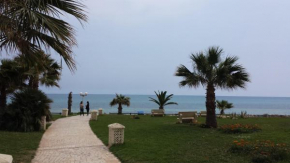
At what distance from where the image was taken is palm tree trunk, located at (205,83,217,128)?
1616cm

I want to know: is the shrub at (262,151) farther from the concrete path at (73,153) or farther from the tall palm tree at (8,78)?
the tall palm tree at (8,78)

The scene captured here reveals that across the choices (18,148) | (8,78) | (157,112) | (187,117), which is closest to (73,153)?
(18,148)

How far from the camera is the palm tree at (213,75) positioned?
15.9 metres

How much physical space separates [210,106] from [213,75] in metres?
1.83

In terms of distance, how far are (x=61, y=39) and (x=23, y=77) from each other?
14112 millimetres

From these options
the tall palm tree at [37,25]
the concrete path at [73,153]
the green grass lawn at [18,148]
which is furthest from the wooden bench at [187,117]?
the tall palm tree at [37,25]

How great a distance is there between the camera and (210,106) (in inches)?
645

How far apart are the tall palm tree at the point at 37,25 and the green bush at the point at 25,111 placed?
10646mm

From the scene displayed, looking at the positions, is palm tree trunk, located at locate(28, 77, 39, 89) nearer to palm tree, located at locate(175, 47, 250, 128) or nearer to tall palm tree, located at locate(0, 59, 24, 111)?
tall palm tree, located at locate(0, 59, 24, 111)

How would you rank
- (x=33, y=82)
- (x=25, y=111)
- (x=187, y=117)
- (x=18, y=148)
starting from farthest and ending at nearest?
(x=187, y=117) → (x=33, y=82) → (x=25, y=111) → (x=18, y=148)

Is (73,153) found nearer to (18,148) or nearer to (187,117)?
(18,148)

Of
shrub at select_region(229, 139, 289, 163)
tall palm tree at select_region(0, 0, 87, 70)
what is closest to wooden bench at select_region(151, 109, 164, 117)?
shrub at select_region(229, 139, 289, 163)

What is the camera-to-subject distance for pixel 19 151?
8.95m

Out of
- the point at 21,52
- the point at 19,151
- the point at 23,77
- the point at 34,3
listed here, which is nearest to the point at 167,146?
the point at 19,151
